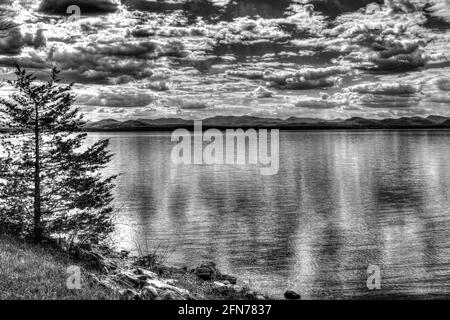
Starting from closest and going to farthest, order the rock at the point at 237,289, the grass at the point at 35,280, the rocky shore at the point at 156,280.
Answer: the grass at the point at 35,280 → the rocky shore at the point at 156,280 → the rock at the point at 237,289

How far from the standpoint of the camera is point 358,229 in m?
41.2

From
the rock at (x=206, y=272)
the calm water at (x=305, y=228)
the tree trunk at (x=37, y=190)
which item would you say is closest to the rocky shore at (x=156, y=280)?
the rock at (x=206, y=272)

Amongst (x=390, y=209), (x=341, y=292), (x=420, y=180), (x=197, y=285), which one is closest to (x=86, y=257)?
(x=197, y=285)

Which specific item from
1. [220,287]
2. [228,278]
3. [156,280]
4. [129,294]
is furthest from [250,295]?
[129,294]

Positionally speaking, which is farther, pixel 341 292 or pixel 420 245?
pixel 420 245

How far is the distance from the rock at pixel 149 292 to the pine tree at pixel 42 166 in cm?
760

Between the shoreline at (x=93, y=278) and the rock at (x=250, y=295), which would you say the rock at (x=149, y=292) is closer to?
the shoreline at (x=93, y=278)

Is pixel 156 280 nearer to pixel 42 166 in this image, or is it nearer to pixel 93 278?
pixel 93 278

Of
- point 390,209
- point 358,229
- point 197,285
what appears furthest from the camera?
point 390,209

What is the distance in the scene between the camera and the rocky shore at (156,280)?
17.5 meters

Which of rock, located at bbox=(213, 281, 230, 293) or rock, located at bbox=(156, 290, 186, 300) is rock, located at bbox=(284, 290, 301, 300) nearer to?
rock, located at bbox=(213, 281, 230, 293)
